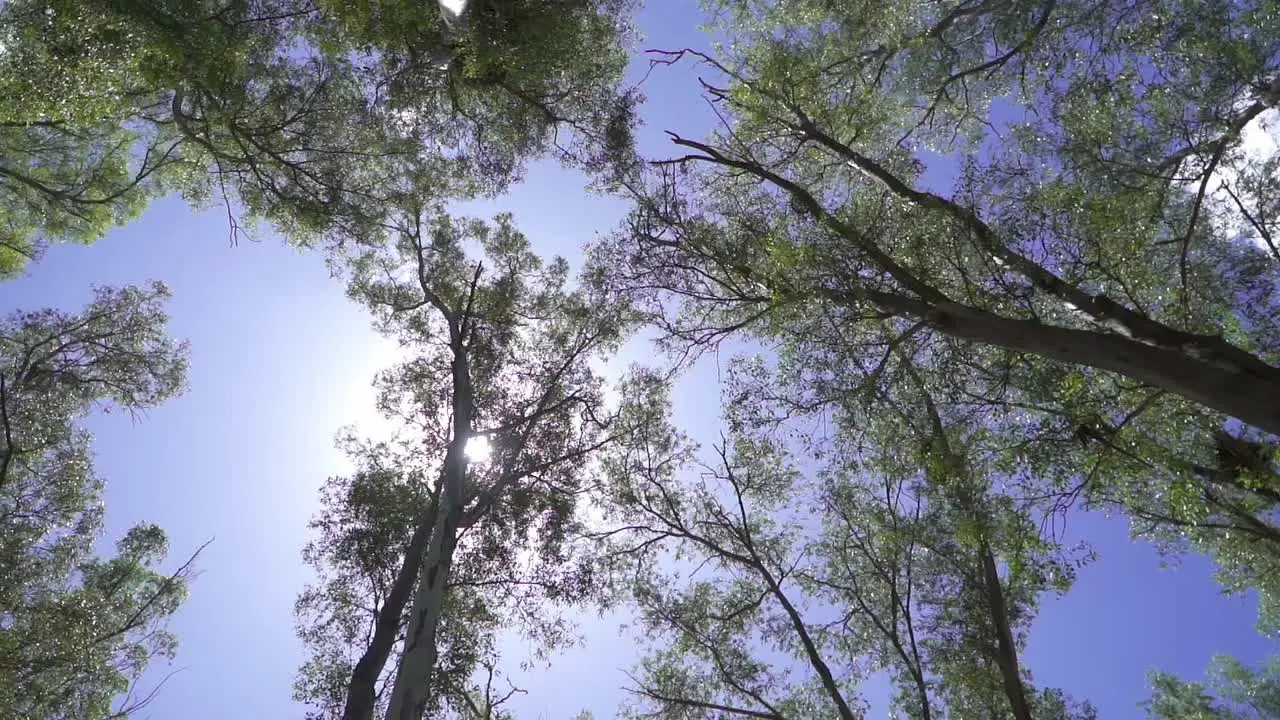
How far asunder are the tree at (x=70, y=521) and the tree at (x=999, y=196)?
10287 mm

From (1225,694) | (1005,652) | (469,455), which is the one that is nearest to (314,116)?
(469,455)

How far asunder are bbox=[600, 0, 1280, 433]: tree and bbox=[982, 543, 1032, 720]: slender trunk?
279 cm

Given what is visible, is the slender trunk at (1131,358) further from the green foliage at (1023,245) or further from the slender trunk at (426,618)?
the slender trunk at (426,618)

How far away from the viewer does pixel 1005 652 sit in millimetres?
6965

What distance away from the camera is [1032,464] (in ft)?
21.5

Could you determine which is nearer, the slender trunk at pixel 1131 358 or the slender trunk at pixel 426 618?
the slender trunk at pixel 1131 358

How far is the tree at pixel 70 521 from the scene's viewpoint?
9.70 meters

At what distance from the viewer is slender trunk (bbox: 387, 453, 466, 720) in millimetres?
6023

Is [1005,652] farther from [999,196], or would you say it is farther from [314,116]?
[314,116]

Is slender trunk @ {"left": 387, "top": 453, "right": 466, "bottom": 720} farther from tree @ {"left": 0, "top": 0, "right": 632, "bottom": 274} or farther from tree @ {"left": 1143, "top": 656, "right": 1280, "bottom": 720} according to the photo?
tree @ {"left": 1143, "top": 656, "right": 1280, "bottom": 720}

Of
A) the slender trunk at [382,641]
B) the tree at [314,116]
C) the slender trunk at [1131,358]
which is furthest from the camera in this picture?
the tree at [314,116]

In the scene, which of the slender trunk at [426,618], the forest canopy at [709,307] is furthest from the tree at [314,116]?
the slender trunk at [426,618]

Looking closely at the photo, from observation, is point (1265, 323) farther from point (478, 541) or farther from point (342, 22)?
point (342, 22)

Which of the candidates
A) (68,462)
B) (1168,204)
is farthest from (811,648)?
(68,462)
